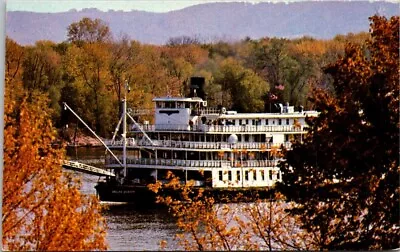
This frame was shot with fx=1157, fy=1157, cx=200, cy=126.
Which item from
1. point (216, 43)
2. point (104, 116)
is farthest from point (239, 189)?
point (216, 43)

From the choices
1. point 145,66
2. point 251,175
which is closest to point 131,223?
point 251,175

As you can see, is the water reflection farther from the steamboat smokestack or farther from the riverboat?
the steamboat smokestack

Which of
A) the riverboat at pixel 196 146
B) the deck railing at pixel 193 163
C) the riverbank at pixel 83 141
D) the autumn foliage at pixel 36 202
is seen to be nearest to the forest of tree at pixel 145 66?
the riverbank at pixel 83 141

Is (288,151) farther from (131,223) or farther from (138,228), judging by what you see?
(131,223)

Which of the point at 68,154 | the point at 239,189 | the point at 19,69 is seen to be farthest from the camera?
the point at 239,189

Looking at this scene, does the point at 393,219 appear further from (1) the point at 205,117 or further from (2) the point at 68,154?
(1) the point at 205,117

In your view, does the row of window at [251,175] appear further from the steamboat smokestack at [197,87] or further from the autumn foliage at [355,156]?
Answer: the autumn foliage at [355,156]
